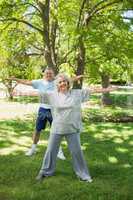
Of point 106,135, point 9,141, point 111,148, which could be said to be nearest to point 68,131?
point 111,148

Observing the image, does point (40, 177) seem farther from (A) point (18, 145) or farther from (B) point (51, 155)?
(A) point (18, 145)

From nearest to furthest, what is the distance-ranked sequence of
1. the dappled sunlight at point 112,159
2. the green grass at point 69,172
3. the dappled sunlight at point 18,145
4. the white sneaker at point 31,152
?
the green grass at point 69,172, the dappled sunlight at point 112,159, the white sneaker at point 31,152, the dappled sunlight at point 18,145

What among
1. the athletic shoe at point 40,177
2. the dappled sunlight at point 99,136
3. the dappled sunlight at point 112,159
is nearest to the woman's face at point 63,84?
the athletic shoe at point 40,177

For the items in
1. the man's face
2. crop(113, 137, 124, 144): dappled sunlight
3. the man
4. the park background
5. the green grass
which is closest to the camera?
the green grass

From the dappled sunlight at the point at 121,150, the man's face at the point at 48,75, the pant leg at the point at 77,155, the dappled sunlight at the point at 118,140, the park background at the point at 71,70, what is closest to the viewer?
the park background at the point at 71,70

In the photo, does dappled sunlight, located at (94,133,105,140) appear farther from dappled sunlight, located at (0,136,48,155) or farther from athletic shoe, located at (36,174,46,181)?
athletic shoe, located at (36,174,46,181)

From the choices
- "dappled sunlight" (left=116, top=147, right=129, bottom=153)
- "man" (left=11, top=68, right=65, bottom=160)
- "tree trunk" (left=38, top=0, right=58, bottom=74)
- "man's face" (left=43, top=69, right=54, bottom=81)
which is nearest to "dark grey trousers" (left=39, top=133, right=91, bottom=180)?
"man" (left=11, top=68, right=65, bottom=160)

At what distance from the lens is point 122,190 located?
7922mm

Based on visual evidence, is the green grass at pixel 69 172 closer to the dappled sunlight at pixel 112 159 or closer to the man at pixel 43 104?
the dappled sunlight at pixel 112 159

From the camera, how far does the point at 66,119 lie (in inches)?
321

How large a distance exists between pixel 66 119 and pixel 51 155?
0.76m

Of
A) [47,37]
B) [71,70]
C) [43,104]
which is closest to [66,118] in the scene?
[43,104]

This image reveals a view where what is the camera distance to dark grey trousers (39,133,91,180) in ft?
27.4

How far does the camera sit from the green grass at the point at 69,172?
7.66m
